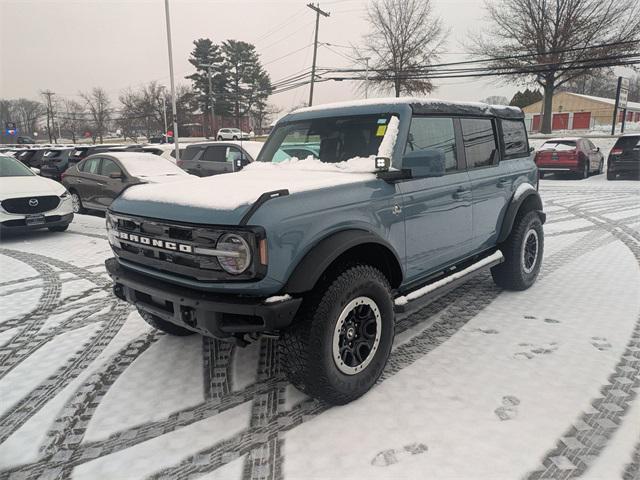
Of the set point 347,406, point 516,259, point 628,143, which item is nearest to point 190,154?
point 516,259

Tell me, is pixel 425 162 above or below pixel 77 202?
above

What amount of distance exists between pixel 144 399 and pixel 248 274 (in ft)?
4.26

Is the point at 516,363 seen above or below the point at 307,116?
below

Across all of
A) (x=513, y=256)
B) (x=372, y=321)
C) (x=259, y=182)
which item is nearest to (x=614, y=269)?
(x=513, y=256)

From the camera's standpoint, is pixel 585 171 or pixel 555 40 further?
pixel 555 40

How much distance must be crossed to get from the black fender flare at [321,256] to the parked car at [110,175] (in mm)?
7274

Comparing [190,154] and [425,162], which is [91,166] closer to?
[190,154]

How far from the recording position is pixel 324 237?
280 cm

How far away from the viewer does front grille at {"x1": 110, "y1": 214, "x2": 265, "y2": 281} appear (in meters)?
2.57

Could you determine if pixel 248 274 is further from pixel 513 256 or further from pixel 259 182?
pixel 513 256

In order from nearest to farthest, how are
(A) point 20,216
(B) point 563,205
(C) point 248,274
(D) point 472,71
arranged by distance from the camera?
(C) point 248,274 < (A) point 20,216 < (B) point 563,205 < (D) point 472,71

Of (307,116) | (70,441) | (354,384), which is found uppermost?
(307,116)

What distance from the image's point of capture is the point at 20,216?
26.1ft

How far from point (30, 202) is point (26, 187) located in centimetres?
39
